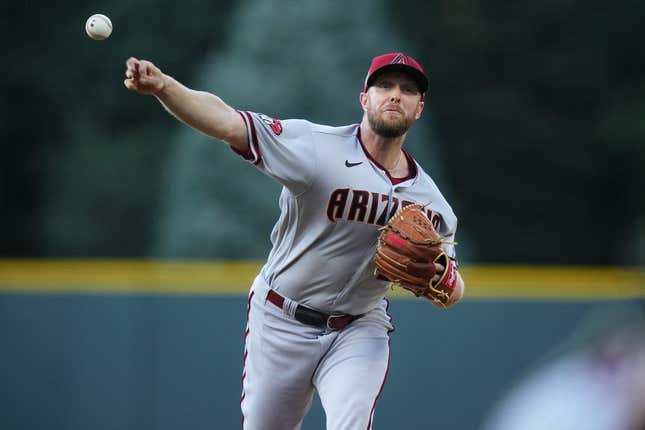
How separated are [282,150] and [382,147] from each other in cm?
40

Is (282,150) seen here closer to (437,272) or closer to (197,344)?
(437,272)

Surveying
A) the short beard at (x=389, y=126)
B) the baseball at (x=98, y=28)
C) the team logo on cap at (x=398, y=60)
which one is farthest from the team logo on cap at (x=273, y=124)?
the baseball at (x=98, y=28)

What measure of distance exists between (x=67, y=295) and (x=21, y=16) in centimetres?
215

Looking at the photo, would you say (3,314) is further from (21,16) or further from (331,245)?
(331,245)

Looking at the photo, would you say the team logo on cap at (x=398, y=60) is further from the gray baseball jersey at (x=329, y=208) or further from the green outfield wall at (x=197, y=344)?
the green outfield wall at (x=197, y=344)

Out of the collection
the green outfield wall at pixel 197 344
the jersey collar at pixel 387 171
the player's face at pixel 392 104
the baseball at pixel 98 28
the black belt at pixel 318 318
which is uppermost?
the baseball at pixel 98 28

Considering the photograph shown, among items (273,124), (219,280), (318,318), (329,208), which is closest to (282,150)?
(273,124)

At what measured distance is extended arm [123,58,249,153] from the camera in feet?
10.4

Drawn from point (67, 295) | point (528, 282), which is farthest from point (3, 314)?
point (528, 282)

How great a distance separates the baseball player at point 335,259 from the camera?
142 inches

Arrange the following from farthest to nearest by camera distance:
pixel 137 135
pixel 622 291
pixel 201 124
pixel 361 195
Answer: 1. pixel 137 135
2. pixel 622 291
3. pixel 361 195
4. pixel 201 124

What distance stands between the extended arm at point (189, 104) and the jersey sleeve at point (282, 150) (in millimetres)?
38

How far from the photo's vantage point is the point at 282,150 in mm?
3533

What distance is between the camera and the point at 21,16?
732 centimetres
